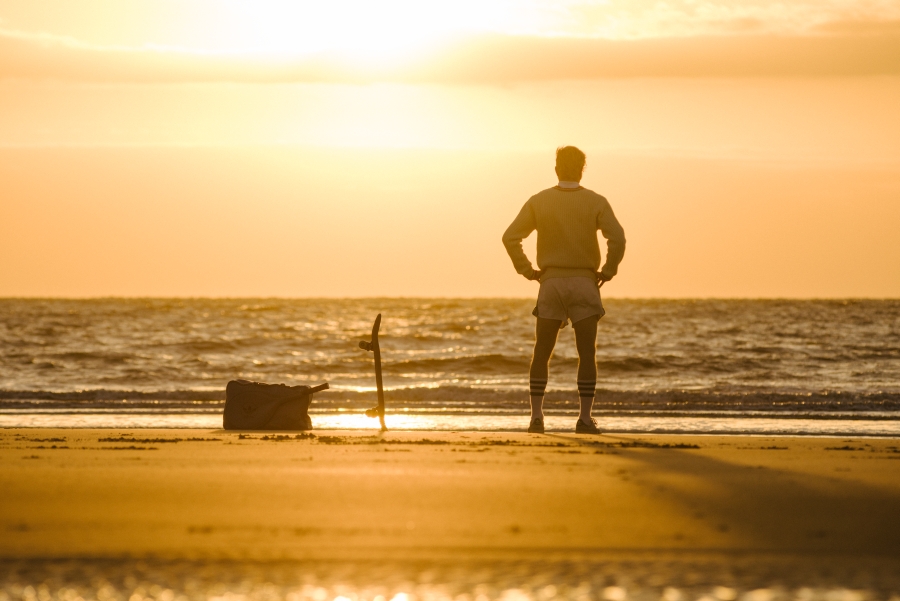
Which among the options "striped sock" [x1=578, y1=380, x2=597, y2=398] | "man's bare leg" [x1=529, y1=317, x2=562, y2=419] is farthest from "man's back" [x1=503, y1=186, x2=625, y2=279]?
"striped sock" [x1=578, y1=380, x2=597, y2=398]

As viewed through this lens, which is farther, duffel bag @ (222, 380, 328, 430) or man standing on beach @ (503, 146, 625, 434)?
duffel bag @ (222, 380, 328, 430)

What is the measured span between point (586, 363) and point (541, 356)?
306 millimetres

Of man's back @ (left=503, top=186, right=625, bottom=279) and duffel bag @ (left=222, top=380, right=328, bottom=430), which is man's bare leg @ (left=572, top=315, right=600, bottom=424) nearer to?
man's back @ (left=503, top=186, right=625, bottom=279)

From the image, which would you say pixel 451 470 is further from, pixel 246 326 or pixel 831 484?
pixel 246 326

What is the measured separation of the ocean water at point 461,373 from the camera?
1147 cm

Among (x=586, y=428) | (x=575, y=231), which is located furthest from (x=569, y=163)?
(x=586, y=428)

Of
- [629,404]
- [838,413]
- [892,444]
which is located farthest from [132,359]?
[892,444]

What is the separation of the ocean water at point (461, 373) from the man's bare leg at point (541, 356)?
7.31 feet

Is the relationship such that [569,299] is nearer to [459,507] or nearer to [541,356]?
[541,356]

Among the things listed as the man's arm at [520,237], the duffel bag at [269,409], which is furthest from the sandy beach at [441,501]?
the duffel bag at [269,409]

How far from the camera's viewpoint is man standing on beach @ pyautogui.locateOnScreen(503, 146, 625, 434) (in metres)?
6.91

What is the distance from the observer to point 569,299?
22.6ft

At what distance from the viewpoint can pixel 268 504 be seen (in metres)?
3.33

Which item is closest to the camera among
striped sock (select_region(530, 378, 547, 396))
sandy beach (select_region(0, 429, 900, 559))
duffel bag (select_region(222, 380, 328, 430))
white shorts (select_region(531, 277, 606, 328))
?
sandy beach (select_region(0, 429, 900, 559))
